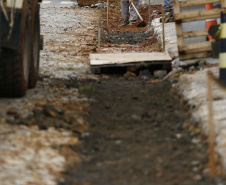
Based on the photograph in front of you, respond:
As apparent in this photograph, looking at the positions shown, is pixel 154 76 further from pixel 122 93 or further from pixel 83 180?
pixel 83 180

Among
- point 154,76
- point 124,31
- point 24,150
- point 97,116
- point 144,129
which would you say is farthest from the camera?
point 124,31

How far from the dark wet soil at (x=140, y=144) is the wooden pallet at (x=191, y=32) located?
171cm

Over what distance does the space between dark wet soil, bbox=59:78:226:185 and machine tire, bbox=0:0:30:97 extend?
2.99 feet

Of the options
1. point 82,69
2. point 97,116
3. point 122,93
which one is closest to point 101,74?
point 82,69

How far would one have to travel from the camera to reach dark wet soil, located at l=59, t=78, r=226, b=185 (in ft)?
15.0

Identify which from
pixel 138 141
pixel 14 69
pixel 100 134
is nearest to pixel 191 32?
pixel 14 69

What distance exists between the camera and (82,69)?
394 inches

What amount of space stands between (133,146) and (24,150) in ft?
3.33

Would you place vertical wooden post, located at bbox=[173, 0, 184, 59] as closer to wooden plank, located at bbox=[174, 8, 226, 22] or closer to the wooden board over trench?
wooden plank, located at bbox=[174, 8, 226, 22]

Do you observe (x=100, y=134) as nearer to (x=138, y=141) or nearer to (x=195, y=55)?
(x=138, y=141)

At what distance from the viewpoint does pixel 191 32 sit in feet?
30.7

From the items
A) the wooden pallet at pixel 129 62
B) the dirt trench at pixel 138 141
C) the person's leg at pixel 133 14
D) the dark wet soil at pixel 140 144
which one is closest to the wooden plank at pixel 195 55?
the wooden pallet at pixel 129 62

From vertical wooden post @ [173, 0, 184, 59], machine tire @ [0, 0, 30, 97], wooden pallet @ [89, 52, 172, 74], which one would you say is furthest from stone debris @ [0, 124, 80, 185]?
vertical wooden post @ [173, 0, 184, 59]

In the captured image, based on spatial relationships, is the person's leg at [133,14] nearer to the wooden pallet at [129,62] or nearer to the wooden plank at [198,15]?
the wooden pallet at [129,62]
